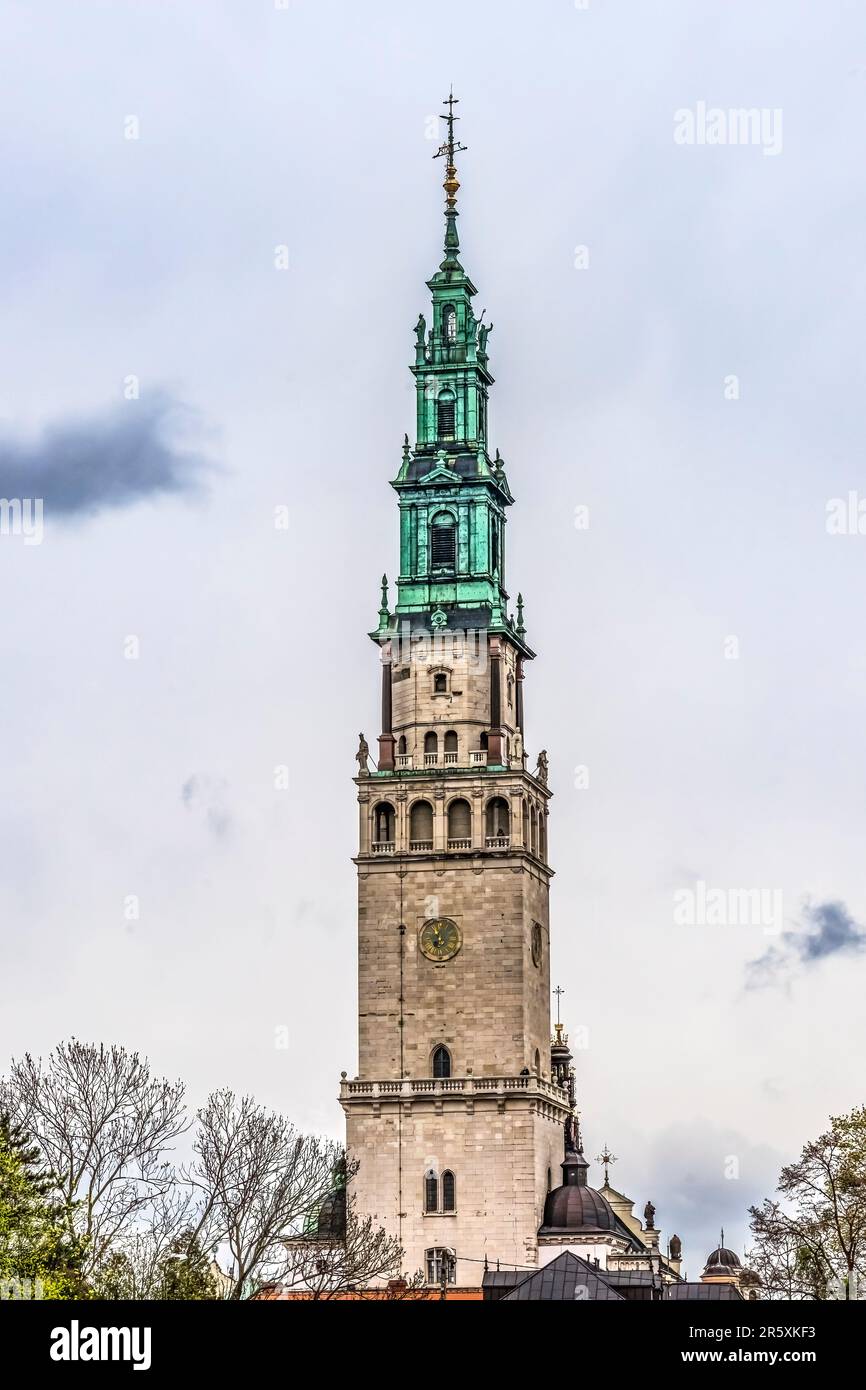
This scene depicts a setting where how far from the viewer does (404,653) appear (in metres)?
170

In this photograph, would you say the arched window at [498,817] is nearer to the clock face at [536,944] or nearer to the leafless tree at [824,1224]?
the clock face at [536,944]

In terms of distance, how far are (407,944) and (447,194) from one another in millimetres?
44997

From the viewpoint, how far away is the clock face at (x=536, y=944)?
165250mm

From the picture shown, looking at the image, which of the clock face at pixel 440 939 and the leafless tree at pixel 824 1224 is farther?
the clock face at pixel 440 939

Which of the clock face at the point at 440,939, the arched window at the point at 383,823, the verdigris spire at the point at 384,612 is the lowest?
the clock face at the point at 440,939

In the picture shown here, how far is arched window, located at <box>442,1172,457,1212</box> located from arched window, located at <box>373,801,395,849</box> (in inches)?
746

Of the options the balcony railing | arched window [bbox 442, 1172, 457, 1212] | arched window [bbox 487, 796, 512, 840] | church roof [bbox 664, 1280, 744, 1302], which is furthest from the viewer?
arched window [bbox 487, 796, 512, 840]

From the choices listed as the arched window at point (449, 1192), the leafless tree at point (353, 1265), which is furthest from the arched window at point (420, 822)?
the leafless tree at point (353, 1265)

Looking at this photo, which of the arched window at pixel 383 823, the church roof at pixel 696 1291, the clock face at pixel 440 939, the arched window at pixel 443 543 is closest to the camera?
the church roof at pixel 696 1291

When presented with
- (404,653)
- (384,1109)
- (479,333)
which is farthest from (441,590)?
(384,1109)

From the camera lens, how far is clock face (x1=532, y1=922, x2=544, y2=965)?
16525 centimetres

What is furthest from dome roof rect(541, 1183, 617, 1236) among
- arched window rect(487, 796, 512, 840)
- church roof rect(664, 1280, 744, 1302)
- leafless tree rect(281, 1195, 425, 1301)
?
arched window rect(487, 796, 512, 840)

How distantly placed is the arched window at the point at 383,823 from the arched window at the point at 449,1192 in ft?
62.1

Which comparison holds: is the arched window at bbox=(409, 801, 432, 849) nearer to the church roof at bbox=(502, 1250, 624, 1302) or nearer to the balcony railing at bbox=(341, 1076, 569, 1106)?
the balcony railing at bbox=(341, 1076, 569, 1106)
